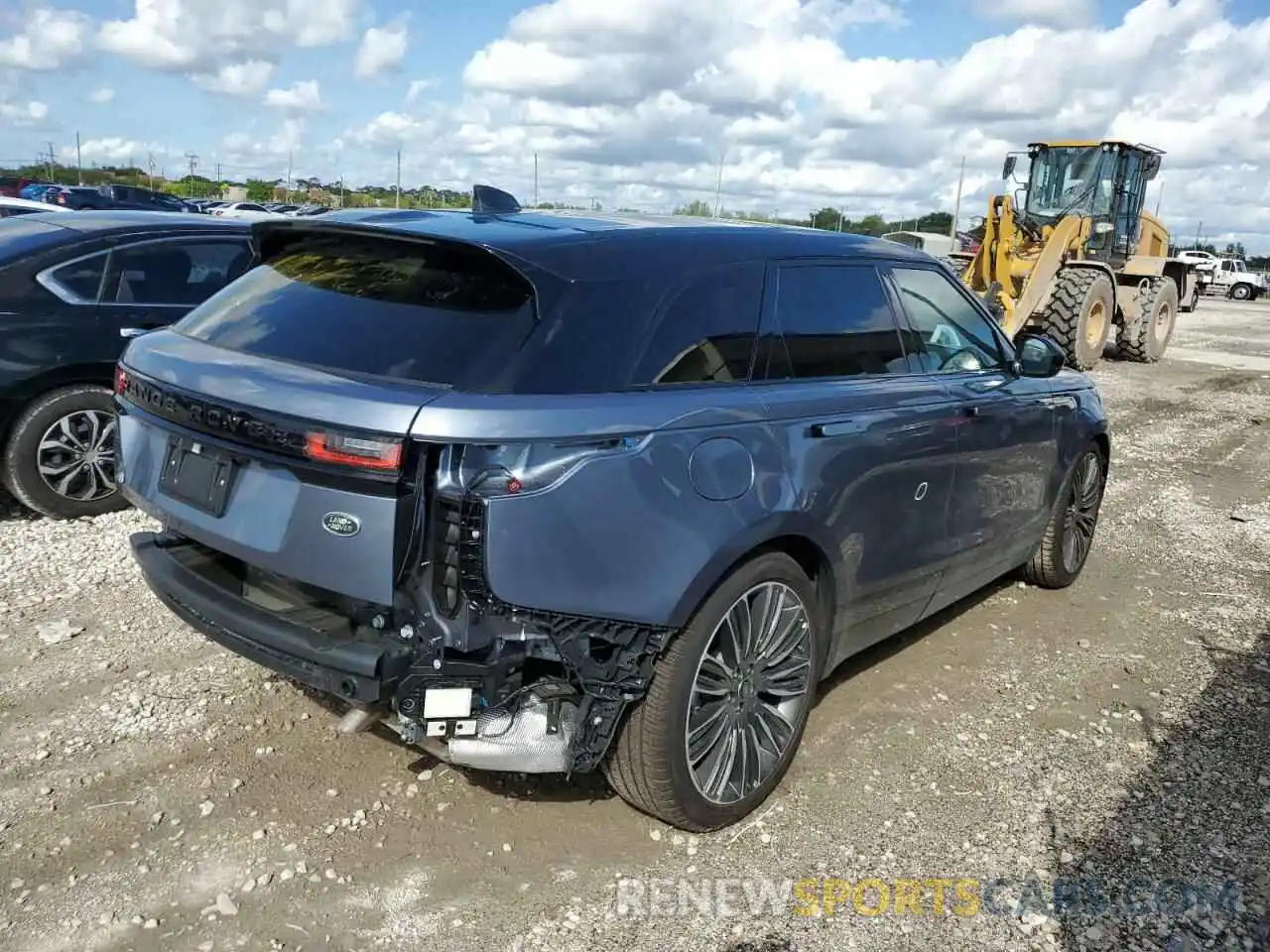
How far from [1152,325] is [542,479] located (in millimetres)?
16690

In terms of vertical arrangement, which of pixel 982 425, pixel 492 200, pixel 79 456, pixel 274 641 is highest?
pixel 492 200

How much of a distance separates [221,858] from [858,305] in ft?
9.02

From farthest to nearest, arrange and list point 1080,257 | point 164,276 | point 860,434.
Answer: point 1080,257 → point 164,276 → point 860,434

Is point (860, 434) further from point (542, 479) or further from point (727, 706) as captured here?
point (542, 479)

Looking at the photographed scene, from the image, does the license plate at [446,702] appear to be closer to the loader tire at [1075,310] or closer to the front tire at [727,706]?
the front tire at [727,706]

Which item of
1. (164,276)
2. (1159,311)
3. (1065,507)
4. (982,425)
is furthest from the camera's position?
(1159,311)

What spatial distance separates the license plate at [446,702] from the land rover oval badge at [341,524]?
1.48ft

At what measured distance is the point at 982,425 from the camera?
419 cm

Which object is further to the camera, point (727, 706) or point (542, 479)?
point (727, 706)

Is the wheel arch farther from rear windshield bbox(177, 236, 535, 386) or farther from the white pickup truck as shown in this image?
the white pickup truck

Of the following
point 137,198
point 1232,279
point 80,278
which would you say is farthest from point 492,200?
point 1232,279

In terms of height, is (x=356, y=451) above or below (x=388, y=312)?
below

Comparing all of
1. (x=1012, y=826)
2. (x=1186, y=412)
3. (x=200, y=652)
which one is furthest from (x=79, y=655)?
(x=1186, y=412)

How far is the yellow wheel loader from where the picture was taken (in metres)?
14.4
